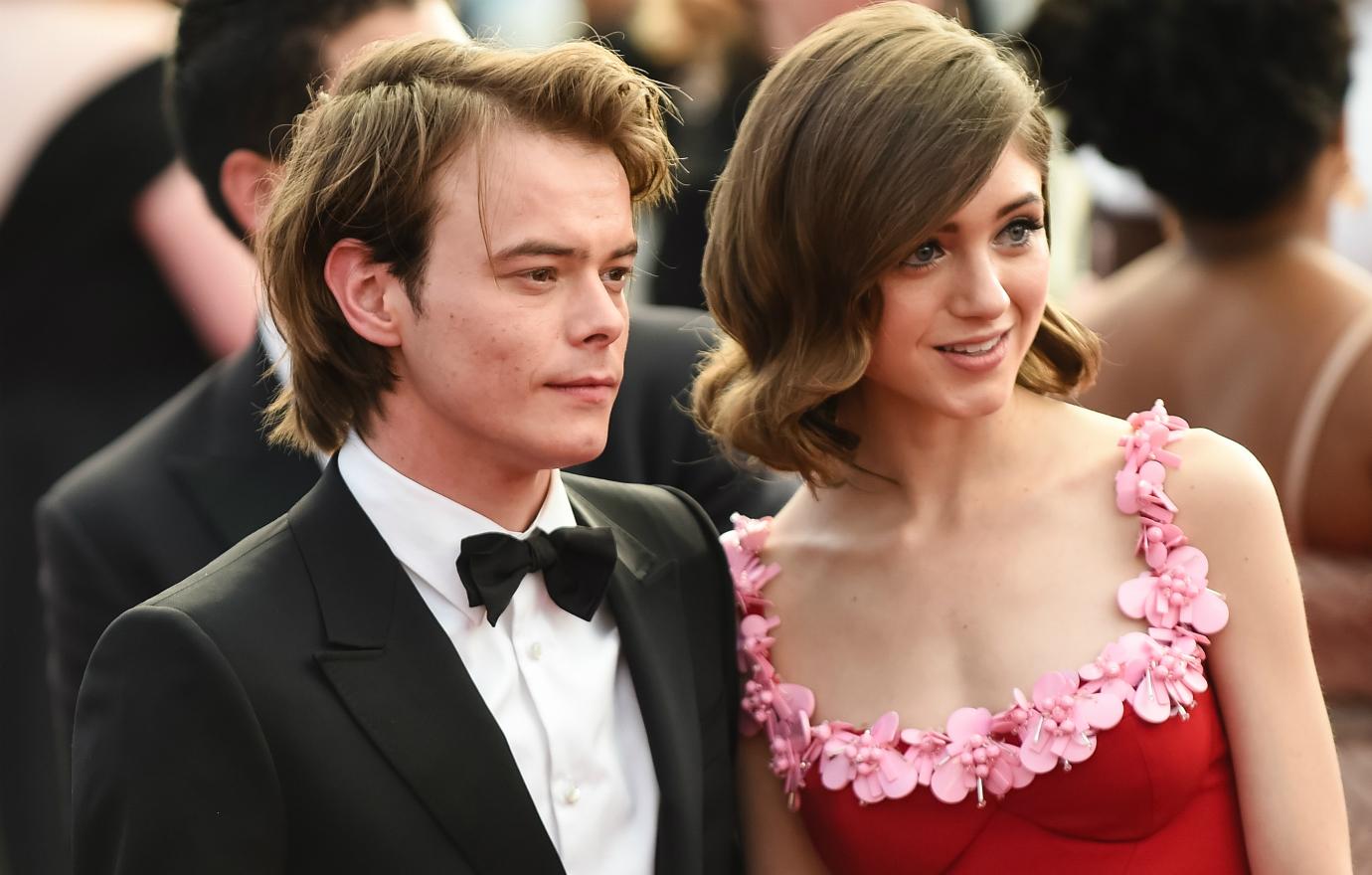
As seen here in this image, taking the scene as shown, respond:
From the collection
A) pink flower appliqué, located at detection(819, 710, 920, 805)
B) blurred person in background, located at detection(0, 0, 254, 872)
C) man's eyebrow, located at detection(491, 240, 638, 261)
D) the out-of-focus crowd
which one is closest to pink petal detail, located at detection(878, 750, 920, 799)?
pink flower appliqué, located at detection(819, 710, 920, 805)

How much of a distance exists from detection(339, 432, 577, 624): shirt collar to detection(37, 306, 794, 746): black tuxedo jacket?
0.71m

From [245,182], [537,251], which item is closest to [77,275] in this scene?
[245,182]

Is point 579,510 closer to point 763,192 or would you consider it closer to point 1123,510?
point 763,192

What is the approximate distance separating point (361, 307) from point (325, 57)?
38.7 inches

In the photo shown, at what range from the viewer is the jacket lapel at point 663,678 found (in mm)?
2383

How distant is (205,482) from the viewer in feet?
10.0

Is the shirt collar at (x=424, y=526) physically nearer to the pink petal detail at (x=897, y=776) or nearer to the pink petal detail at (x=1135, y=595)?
the pink petal detail at (x=897, y=776)

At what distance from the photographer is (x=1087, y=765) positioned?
2465 mm

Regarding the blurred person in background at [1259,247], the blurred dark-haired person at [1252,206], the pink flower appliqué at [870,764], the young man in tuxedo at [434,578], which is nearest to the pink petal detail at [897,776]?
the pink flower appliqué at [870,764]

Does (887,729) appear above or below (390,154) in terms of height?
below

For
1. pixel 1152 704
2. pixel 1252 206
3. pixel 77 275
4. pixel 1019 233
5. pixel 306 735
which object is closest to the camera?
pixel 306 735

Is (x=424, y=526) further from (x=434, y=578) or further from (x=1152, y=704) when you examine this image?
(x=1152, y=704)

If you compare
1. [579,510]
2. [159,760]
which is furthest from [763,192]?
[159,760]

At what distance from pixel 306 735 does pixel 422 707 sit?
0.15m
